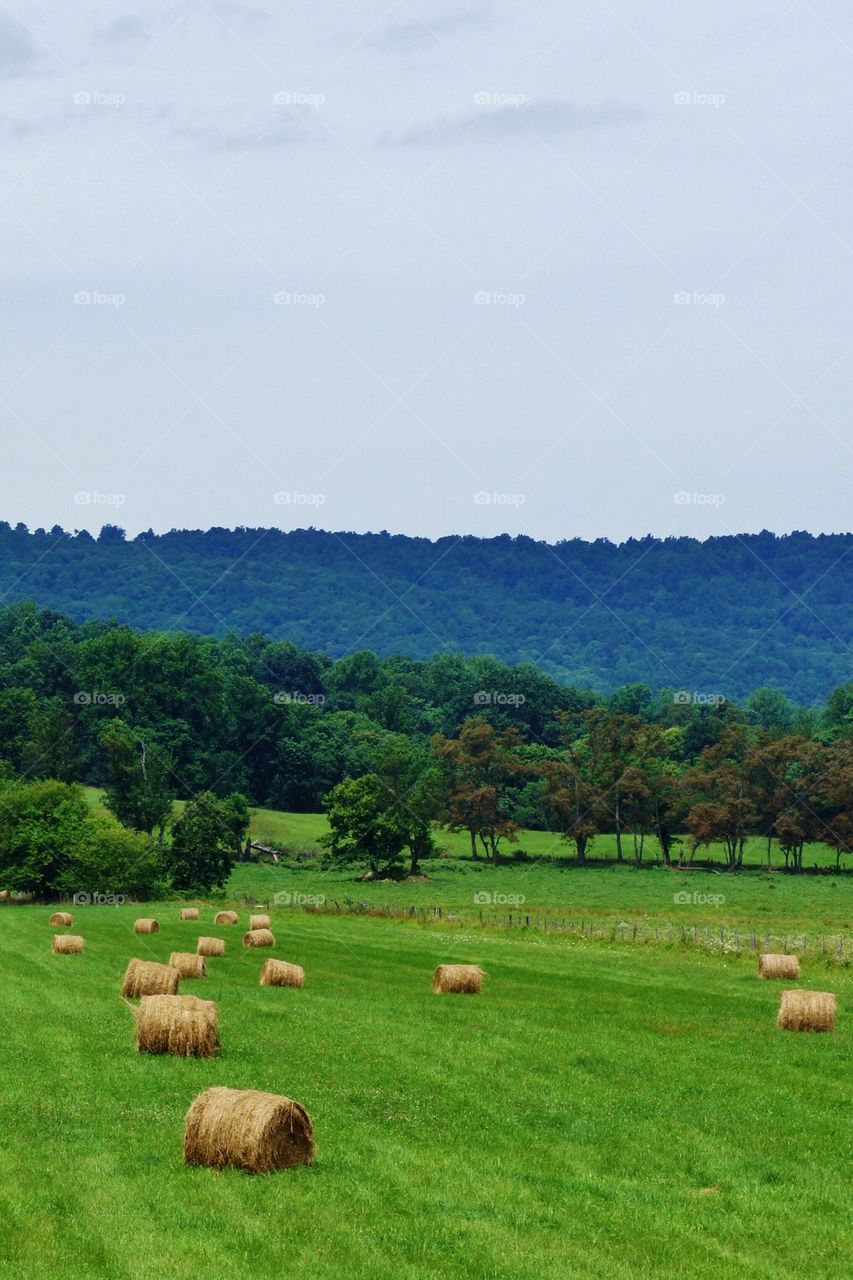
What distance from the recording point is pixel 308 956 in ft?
160

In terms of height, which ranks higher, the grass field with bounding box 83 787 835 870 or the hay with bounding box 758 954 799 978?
the hay with bounding box 758 954 799 978

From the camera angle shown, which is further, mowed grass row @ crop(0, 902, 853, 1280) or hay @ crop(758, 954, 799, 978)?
hay @ crop(758, 954, 799, 978)

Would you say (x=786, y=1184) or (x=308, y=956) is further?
(x=308, y=956)

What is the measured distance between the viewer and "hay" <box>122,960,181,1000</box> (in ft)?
104

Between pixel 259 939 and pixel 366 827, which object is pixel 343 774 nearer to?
pixel 366 827

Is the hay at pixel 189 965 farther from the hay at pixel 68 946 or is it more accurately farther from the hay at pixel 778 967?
the hay at pixel 778 967

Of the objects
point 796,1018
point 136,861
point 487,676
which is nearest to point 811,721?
point 487,676

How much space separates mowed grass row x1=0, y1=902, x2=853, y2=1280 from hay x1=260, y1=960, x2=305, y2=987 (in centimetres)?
115

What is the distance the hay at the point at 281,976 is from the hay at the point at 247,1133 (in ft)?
67.4

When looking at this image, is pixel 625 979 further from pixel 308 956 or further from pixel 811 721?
pixel 811 721

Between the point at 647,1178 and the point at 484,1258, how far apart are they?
12.1ft

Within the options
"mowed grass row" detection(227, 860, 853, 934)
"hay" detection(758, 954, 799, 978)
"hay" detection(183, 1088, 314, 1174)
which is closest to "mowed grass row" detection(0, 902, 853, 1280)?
"hay" detection(183, 1088, 314, 1174)

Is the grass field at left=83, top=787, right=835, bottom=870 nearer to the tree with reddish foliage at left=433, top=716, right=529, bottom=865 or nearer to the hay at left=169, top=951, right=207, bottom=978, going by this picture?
the tree with reddish foliage at left=433, top=716, right=529, bottom=865

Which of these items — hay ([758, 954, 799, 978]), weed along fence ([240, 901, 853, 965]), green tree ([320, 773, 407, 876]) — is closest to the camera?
hay ([758, 954, 799, 978])
